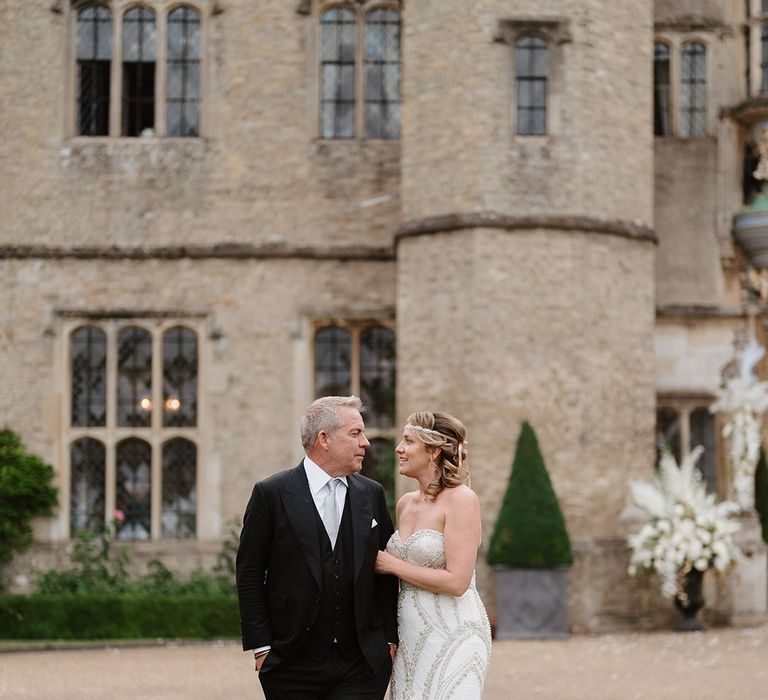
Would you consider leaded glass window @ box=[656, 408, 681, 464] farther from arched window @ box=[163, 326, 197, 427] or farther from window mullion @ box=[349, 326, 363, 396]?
arched window @ box=[163, 326, 197, 427]

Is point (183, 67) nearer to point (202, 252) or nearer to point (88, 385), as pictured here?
point (202, 252)

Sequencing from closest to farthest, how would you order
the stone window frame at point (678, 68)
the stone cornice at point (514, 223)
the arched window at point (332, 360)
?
the stone cornice at point (514, 223) < the arched window at point (332, 360) < the stone window frame at point (678, 68)

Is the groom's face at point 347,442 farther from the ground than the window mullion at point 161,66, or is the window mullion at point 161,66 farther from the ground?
the window mullion at point 161,66

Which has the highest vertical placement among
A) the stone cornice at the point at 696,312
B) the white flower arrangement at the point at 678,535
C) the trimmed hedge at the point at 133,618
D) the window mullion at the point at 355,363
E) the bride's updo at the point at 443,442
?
the stone cornice at the point at 696,312

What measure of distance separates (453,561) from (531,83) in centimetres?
922

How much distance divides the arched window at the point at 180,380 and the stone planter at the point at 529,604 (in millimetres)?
4094

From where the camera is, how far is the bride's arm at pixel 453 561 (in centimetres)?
508

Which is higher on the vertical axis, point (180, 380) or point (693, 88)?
point (693, 88)

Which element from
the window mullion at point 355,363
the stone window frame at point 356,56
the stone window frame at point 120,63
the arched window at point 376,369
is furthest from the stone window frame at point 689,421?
the stone window frame at point 120,63

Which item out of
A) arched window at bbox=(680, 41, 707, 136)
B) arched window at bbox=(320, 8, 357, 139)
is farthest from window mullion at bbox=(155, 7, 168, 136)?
arched window at bbox=(680, 41, 707, 136)

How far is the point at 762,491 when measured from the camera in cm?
1515

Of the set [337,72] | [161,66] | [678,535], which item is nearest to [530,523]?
[678,535]

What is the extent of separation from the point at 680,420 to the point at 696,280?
161 cm

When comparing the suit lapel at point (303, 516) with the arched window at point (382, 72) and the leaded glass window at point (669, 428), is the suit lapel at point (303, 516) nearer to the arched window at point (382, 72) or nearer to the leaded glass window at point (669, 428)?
the arched window at point (382, 72)
